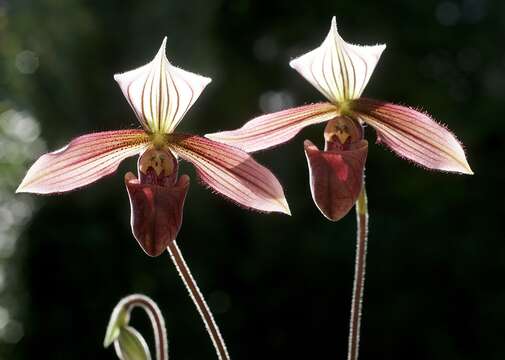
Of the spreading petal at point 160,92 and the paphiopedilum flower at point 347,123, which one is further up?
the spreading petal at point 160,92

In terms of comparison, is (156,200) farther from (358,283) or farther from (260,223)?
(260,223)

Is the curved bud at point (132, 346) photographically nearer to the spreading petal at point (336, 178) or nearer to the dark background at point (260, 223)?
the spreading petal at point (336, 178)

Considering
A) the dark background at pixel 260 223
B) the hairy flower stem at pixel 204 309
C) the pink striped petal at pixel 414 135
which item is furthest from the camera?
the dark background at pixel 260 223

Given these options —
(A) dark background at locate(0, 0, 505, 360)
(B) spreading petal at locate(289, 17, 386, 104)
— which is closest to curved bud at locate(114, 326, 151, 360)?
(B) spreading petal at locate(289, 17, 386, 104)

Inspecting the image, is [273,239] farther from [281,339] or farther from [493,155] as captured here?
[493,155]

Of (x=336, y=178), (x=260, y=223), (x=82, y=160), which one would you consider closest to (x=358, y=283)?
(x=336, y=178)

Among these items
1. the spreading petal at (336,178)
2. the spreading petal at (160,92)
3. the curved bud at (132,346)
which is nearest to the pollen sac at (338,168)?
the spreading petal at (336,178)
